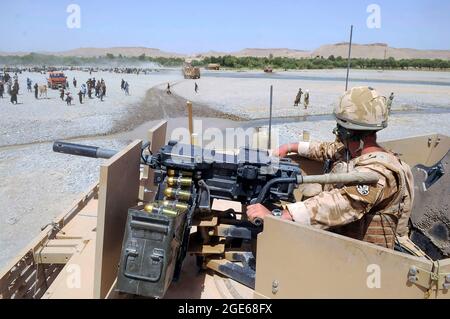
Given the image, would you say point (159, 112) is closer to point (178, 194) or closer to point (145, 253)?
point (178, 194)

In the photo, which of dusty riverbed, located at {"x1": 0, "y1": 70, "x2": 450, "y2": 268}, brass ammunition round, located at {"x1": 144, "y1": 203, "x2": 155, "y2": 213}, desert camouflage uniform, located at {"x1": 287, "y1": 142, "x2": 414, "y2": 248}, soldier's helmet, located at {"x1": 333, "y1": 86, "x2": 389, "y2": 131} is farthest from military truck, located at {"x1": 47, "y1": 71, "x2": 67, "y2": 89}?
desert camouflage uniform, located at {"x1": 287, "y1": 142, "x2": 414, "y2": 248}

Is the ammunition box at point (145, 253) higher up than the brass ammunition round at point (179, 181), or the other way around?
the brass ammunition round at point (179, 181)

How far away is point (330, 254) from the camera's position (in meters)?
2.61

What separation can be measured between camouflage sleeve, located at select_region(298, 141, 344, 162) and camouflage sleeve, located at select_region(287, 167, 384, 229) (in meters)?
1.23

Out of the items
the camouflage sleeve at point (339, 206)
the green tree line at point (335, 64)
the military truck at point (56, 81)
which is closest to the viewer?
the camouflage sleeve at point (339, 206)

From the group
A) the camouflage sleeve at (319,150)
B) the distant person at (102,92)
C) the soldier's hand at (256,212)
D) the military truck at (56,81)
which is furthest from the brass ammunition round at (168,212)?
the military truck at (56,81)

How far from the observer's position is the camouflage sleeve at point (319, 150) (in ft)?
13.8

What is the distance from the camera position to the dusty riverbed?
988cm

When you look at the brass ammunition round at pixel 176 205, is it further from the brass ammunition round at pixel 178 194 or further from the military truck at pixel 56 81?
the military truck at pixel 56 81

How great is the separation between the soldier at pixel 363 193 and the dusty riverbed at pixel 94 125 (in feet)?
19.3

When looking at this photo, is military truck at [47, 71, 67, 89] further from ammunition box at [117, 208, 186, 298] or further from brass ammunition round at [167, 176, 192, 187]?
ammunition box at [117, 208, 186, 298]

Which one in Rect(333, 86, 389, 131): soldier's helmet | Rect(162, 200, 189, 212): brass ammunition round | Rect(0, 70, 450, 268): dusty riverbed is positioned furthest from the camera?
Rect(0, 70, 450, 268): dusty riverbed

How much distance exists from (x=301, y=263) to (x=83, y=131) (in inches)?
790
